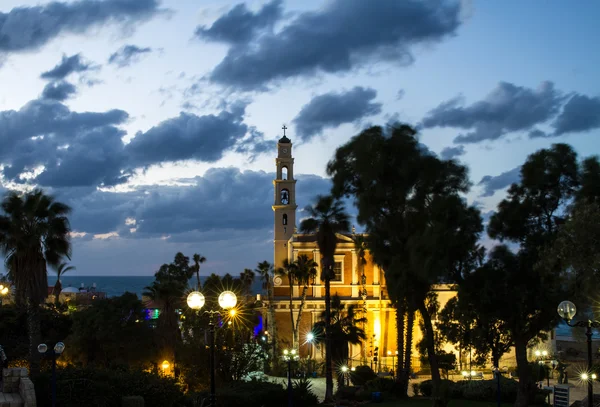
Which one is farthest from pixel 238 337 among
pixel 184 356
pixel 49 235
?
pixel 49 235

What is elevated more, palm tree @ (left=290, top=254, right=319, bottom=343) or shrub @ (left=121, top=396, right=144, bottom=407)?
palm tree @ (left=290, top=254, right=319, bottom=343)

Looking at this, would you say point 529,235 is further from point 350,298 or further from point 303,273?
point 350,298

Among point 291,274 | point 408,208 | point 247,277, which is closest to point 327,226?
point 408,208

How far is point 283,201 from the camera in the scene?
6112 centimetres

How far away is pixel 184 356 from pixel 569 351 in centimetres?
3673

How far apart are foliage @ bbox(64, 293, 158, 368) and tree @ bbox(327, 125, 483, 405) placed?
614 inches

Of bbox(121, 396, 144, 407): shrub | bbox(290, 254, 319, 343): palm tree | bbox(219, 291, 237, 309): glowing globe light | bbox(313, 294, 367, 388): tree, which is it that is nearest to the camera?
bbox(219, 291, 237, 309): glowing globe light

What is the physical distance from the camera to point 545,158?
28938mm

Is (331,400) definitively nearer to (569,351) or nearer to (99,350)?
(99,350)

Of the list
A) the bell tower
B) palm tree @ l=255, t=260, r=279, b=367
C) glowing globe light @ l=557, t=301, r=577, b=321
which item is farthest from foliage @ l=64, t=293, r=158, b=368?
glowing globe light @ l=557, t=301, r=577, b=321

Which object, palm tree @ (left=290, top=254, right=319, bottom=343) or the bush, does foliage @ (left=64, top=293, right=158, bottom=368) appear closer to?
palm tree @ (left=290, top=254, right=319, bottom=343)

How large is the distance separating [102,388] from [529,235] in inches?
705

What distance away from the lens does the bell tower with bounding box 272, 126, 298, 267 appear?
197ft

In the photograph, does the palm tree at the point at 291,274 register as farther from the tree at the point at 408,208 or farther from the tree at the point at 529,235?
the tree at the point at 529,235
